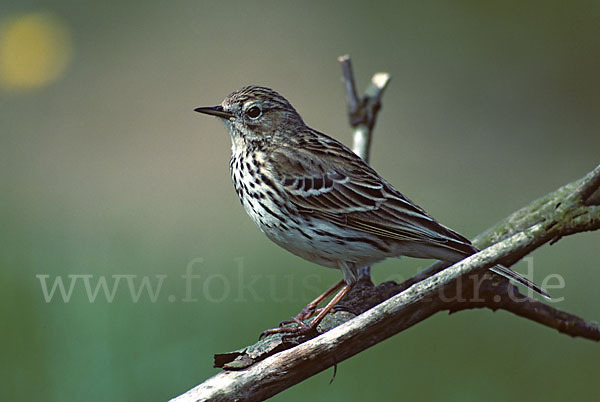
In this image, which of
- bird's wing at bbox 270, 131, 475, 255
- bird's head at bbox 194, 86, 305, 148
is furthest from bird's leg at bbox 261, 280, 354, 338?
bird's head at bbox 194, 86, 305, 148

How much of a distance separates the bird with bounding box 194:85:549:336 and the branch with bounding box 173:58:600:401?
12cm

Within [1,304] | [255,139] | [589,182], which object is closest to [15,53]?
[1,304]

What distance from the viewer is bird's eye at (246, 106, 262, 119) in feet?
8.89

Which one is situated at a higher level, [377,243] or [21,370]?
[377,243]

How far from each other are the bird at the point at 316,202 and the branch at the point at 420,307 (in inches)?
4.8

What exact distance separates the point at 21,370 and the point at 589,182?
1.96 m

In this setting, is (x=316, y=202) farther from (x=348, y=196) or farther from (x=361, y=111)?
(x=361, y=111)

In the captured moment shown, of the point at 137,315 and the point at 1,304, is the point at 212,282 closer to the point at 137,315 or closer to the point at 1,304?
the point at 137,315

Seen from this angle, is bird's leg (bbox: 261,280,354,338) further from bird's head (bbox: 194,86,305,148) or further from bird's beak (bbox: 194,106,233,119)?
bird's beak (bbox: 194,106,233,119)

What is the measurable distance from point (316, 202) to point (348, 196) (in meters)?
0.13

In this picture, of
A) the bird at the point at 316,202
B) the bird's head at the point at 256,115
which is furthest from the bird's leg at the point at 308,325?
the bird's head at the point at 256,115

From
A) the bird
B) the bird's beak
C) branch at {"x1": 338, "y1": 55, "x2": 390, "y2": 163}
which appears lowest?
the bird

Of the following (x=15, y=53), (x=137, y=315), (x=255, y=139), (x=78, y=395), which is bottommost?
(x=78, y=395)

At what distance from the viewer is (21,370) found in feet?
8.40
